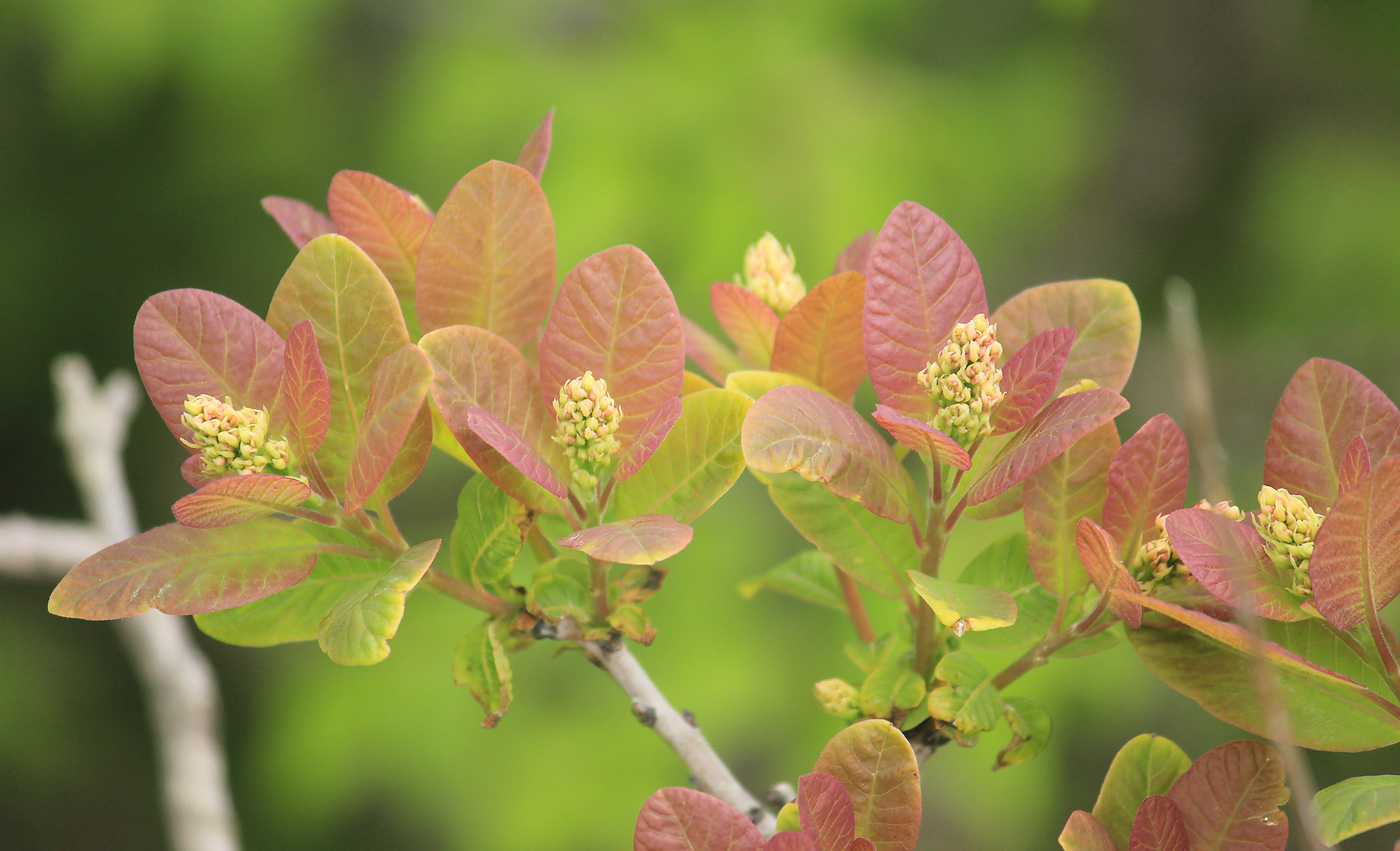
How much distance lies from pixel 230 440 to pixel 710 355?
0.33m

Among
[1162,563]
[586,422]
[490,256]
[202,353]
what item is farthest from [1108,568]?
[202,353]

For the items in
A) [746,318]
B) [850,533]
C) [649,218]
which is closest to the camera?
[850,533]

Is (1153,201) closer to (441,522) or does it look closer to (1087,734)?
(1087,734)

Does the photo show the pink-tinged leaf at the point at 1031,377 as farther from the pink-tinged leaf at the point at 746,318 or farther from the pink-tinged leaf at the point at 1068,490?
the pink-tinged leaf at the point at 746,318

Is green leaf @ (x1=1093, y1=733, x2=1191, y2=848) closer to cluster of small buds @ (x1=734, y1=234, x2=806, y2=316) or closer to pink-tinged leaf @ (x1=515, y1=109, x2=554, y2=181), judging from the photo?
cluster of small buds @ (x1=734, y1=234, x2=806, y2=316)

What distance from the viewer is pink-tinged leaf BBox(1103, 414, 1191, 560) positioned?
1.77 feet

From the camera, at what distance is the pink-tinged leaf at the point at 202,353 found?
54 centimetres

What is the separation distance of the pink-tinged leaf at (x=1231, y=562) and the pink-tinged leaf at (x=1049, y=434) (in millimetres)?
62

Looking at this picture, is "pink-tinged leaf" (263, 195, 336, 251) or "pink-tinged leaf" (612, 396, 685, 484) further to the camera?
"pink-tinged leaf" (263, 195, 336, 251)

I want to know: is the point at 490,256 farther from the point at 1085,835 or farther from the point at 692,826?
the point at 1085,835

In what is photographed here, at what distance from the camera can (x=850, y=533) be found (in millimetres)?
583

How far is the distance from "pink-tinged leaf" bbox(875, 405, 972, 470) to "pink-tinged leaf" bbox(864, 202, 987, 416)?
4 cm

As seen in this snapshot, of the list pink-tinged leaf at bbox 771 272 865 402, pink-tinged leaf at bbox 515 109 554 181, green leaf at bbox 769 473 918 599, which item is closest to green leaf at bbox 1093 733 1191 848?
green leaf at bbox 769 473 918 599

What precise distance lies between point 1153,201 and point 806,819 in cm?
310
